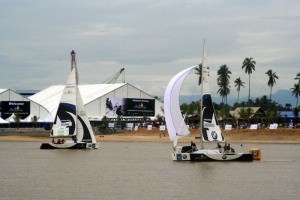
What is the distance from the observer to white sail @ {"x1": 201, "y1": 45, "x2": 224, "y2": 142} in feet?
177

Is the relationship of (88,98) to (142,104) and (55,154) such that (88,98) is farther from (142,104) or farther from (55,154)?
(55,154)

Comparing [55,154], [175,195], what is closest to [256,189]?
[175,195]

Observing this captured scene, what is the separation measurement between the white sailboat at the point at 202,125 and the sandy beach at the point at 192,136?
43229 mm

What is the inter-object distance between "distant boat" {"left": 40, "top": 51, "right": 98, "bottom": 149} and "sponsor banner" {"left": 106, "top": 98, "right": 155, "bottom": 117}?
2663 inches

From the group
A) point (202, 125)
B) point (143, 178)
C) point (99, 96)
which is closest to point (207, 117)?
point (202, 125)

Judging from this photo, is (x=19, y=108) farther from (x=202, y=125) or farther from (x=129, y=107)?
(x=202, y=125)

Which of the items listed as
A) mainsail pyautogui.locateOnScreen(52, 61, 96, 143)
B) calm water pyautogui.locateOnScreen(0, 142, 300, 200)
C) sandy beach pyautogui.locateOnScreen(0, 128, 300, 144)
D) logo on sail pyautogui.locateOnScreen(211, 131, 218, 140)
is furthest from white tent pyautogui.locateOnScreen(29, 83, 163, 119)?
logo on sail pyautogui.locateOnScreen(211, 131, 218, 140)

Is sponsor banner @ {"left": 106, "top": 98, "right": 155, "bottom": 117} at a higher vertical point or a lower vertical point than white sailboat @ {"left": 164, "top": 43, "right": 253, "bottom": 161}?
higher

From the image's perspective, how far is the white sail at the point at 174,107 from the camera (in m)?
51.7

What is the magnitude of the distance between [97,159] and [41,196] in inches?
986

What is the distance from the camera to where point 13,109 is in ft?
457

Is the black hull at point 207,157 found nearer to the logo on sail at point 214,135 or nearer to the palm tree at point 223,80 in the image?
the logo on sail at point 214,135

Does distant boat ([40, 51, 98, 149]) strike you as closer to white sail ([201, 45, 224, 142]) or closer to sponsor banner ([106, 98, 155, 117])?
white sail ([201, 45, 224, 142])

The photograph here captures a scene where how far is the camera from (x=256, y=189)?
3950cm
